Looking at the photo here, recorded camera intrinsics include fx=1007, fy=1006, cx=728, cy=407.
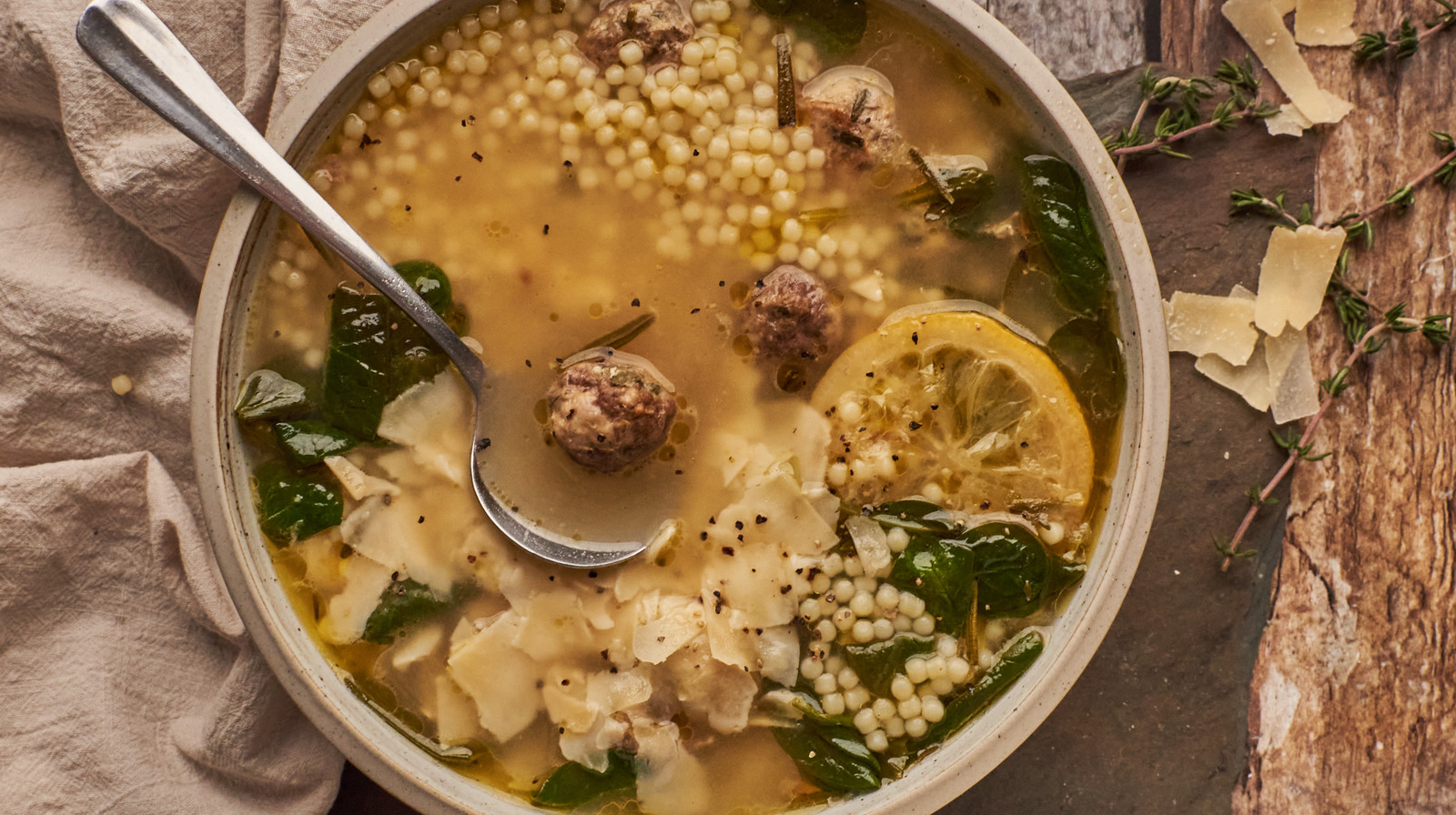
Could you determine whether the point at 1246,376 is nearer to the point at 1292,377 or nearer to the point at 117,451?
the point at 1292,377

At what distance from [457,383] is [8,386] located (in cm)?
120

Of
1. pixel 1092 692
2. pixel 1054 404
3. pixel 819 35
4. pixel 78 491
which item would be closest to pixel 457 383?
pixel 78 491

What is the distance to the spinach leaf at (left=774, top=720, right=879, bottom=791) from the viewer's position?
2.38m

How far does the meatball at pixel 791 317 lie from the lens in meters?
2.33

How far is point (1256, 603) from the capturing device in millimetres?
2746

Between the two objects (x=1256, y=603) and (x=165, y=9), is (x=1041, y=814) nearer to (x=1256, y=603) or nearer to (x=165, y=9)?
(x=1256, y=603)

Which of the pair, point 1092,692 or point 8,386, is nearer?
point 8,386

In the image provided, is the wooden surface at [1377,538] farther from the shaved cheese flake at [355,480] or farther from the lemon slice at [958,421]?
the shaved cheese flake at [355,480]

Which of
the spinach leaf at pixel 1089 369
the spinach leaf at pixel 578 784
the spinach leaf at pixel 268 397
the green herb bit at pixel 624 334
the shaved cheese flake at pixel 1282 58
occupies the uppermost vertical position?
the shaved cheese flake at pixel 1282 58

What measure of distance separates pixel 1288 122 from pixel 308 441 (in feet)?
8.67

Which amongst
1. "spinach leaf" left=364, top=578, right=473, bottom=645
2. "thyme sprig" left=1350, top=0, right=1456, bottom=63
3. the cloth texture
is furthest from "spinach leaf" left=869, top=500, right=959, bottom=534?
"thyme sprig" left=1350, top=0, right=1456, bottom=63

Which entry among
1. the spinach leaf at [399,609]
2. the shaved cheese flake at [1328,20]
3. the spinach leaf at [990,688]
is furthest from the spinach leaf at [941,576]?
the shaved cheese flake at [1328,20]

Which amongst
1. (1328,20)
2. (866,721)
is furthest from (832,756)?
(1328,20)

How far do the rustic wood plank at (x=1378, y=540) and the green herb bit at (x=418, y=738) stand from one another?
2076 millimetres
